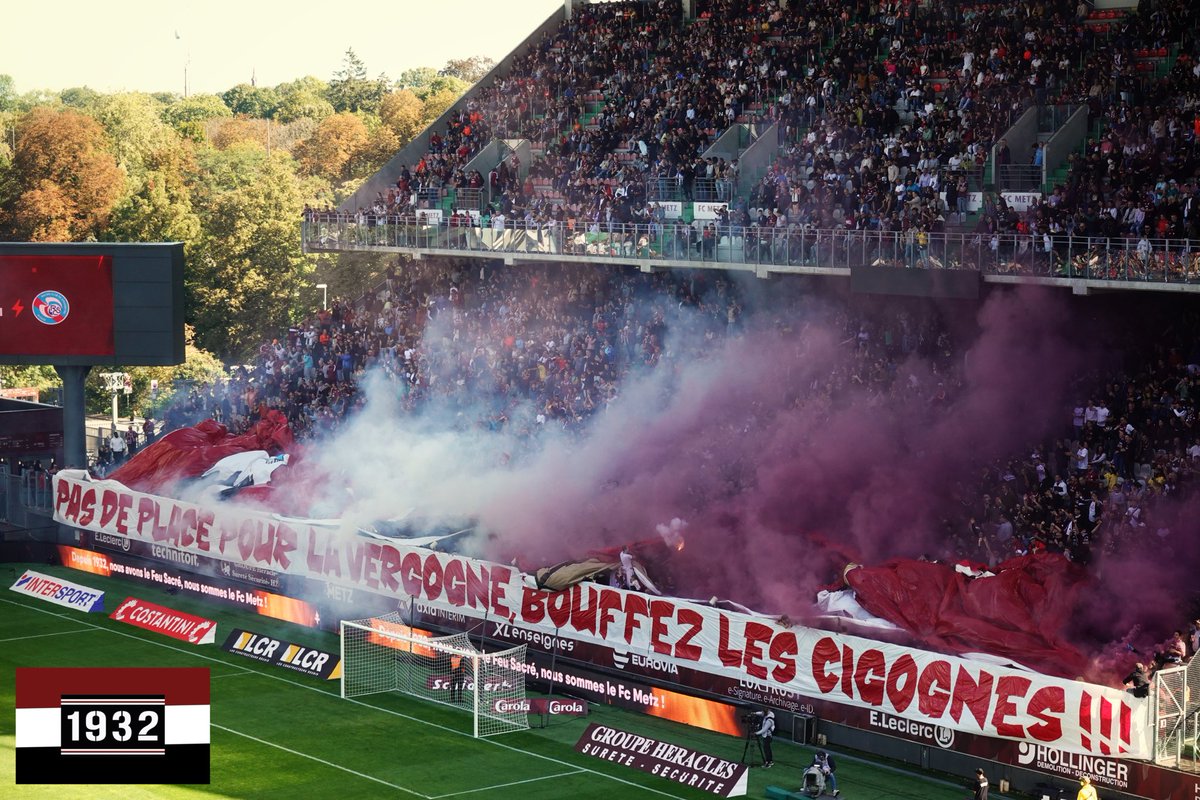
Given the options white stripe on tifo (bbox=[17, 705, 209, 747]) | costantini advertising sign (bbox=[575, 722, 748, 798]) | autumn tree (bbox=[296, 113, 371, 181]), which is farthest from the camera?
autumn tree (bbox=[296, 113, 371, 181])

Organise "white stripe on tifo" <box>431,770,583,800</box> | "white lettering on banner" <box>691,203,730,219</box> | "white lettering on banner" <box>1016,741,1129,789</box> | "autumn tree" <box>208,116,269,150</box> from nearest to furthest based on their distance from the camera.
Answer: "white lettering on banner" <box>1016,741,1129,789</box> < "white stripe on tifo" <box>431,770,583,800</box> < "white lettering on banner" <box>691,203,730,219</box> < "autumn tree" <box>208,116,269,150</box>

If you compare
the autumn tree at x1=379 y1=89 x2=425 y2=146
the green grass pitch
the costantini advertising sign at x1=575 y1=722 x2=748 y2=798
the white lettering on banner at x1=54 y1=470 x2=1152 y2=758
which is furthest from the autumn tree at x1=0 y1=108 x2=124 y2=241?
the costantini advertising sign at x1=575 y1=722 x2=748 y2=798

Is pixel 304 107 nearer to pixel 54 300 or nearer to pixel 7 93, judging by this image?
pixel 7 93

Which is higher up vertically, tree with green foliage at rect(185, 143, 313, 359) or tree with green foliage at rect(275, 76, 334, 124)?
tree with green foliage at rect(275, 76, 334, 124)

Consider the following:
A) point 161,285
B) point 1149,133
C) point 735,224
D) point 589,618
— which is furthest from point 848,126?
point 161,285

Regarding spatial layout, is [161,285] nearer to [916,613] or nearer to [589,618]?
[589,618]

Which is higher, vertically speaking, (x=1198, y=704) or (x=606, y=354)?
(x=606, y=354)

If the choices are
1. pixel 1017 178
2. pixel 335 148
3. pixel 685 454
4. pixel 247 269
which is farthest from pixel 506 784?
pixel 335 148

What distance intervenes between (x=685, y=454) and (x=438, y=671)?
7466mm

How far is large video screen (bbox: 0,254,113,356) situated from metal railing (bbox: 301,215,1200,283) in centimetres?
656

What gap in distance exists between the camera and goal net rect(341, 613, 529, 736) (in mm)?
28891

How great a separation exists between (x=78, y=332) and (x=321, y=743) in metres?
17.3

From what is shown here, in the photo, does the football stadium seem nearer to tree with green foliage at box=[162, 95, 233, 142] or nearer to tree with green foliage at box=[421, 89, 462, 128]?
tree with green foliage at box=[421, 89, 462, 128]

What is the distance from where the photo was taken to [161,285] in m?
41.3
